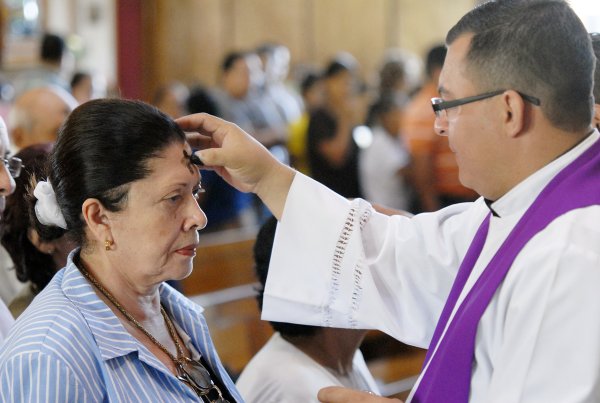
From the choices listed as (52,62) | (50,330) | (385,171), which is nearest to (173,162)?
(50,330)

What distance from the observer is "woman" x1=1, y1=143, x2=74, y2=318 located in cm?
261

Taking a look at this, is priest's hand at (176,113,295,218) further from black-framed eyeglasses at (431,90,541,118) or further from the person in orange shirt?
the person in orange shirt

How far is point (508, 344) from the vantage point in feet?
5.82

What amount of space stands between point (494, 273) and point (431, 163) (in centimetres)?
375

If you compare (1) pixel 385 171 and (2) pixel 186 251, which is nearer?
(2) pixel 186 251

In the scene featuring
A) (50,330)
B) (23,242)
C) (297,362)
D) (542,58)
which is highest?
(542,58)

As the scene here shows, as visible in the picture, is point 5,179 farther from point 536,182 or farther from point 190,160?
point 536,182

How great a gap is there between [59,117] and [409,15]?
8415 millimetres

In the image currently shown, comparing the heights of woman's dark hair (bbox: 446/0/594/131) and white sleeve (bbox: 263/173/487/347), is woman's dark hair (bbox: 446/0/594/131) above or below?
above

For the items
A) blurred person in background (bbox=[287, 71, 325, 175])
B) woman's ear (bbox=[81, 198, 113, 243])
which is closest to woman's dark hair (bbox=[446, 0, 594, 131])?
woman's ear (bbox=[81, 198, 113, 243])

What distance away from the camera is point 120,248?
81.4 inches

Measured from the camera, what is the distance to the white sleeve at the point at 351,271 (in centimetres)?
230

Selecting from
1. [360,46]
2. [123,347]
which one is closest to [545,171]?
[123,347]

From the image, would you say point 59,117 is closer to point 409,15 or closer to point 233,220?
point 233,220
